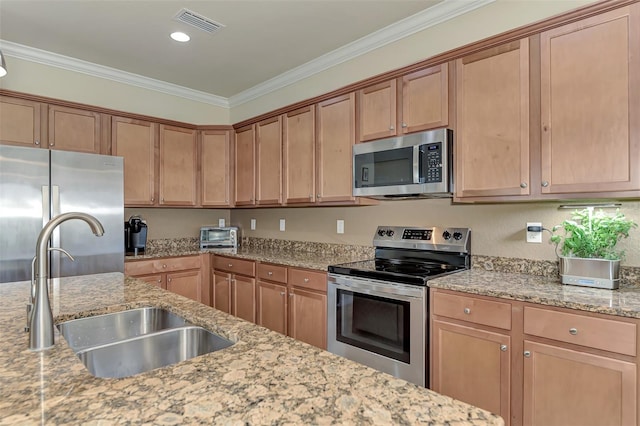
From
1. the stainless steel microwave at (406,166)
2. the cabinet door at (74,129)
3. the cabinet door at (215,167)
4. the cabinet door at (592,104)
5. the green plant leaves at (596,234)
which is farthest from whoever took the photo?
the cabinet door at (215,167)

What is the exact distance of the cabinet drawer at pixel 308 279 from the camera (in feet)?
8.86

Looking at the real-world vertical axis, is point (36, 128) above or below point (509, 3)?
below

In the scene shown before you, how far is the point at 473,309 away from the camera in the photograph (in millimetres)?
1892

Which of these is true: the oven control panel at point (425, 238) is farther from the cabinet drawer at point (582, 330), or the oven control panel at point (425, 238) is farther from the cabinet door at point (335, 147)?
the cabinet drawer at point (582, 330)

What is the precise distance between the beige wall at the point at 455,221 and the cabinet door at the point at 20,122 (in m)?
2.27

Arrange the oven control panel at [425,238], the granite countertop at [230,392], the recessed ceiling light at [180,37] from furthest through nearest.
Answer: the recessed ceiling light at [180,37]
the oven control panel at [425,238]
the granite countertop at [230,392]

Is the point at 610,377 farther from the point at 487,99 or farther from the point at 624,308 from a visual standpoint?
the point at 487,99

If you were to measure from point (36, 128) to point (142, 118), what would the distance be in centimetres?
87

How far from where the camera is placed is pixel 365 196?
2.81 metres

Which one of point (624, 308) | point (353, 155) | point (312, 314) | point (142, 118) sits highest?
point (142, 118)

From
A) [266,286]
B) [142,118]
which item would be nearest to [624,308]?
[266,286]

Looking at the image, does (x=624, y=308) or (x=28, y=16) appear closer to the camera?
(x=624, y=308)

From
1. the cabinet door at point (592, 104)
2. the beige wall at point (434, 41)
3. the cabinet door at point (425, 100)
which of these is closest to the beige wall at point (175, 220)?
the beige wall at point (434, 41)

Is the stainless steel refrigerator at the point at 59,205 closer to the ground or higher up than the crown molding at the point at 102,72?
closer to the ground
